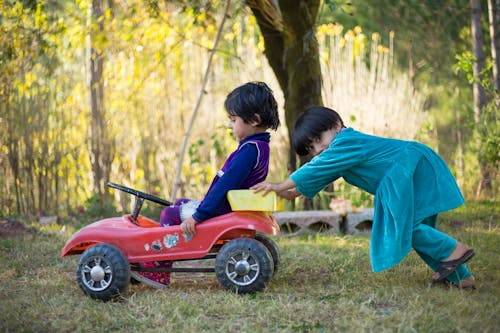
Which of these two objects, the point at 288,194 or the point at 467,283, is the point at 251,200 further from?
the point at 467,283

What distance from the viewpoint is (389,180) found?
3.63 metres

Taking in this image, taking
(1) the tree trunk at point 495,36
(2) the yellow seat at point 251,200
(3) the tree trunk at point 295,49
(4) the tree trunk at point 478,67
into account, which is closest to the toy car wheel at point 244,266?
(2) the yellow seat at point 251,200

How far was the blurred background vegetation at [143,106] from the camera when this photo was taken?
6932 millimetres

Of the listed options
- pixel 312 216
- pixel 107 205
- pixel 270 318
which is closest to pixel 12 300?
pixel 270 318

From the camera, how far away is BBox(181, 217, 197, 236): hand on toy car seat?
3604 millimetres

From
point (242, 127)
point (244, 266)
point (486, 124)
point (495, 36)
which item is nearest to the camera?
point (244, 266)

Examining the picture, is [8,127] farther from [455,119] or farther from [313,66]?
[455,119]

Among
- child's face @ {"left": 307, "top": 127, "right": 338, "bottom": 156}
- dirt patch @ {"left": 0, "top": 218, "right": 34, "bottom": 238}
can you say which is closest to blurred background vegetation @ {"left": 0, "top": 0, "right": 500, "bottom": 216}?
dirt patch @ {"left": 0, "top": 218, "right": 34, "bottom": 238}

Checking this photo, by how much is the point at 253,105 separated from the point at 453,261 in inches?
53.2

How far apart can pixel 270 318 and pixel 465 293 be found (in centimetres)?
109

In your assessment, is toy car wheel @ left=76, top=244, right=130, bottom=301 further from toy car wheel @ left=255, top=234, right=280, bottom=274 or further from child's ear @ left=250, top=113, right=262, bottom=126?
child's ear @ left=250, top=113, right=262, bottom=126

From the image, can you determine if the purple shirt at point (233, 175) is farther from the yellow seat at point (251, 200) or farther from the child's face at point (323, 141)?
the child's face at point (323, 141)

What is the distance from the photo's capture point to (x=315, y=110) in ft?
12.4

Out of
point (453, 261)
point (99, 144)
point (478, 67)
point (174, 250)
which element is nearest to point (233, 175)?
point (174, 250)
